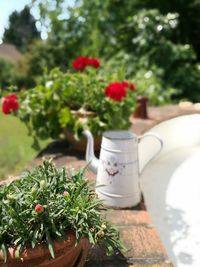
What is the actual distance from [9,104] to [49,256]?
1.36m

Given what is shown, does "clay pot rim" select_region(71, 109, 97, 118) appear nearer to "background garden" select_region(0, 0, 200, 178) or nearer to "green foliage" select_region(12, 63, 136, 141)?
"green foliage" select_region(12, 63, 136, 141)

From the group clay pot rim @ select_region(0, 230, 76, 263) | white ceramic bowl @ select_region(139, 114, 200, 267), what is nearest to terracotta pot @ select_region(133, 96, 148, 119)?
white ceramic bowl @ select_region(139, 114, 200, 267)

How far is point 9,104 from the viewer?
7.09ft

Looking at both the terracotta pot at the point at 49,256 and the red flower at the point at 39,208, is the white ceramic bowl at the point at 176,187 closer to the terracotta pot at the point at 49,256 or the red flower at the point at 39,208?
the terracotta pot at the point at 49,256

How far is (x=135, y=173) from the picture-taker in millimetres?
1521

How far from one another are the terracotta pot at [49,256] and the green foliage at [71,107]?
1.17m

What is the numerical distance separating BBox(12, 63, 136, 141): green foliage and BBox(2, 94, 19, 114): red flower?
0.24ft

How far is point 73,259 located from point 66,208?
158 mm

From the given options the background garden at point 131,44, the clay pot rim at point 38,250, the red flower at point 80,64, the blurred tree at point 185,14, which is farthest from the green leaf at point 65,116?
the blurred tree at point 185,14

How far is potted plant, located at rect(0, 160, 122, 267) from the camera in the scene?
93cm

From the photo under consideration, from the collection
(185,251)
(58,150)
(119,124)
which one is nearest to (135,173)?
(185,251)

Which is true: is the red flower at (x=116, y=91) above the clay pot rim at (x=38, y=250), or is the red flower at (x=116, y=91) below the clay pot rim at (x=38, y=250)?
above

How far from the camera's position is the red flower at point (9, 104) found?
2.16 metres

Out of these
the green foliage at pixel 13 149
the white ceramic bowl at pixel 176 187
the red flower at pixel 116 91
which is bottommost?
the green foliage at pixel 13 149
